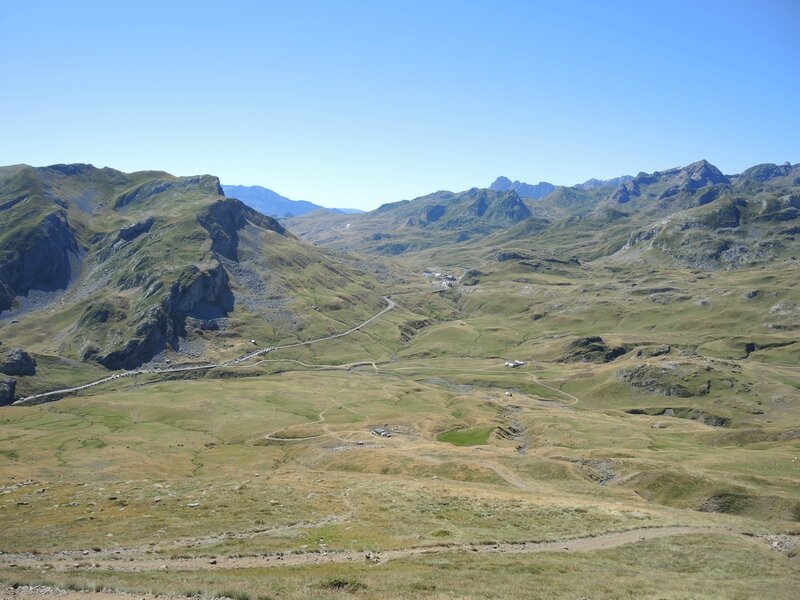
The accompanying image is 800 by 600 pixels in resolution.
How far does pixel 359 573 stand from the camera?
40.2 meters

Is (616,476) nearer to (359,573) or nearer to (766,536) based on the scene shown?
(766,536)

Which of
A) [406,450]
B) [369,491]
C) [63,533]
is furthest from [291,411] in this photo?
[63,533]

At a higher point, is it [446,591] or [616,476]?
[446,591]

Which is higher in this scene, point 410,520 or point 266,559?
point 266,559

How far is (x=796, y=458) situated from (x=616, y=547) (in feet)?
259

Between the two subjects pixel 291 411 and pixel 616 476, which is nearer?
pixel 616 476

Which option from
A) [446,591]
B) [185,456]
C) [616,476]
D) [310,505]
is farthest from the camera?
[185,456]

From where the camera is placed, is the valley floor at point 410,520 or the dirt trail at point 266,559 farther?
the dirt trail at point 266,559

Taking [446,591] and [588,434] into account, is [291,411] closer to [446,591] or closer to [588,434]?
[588,434]

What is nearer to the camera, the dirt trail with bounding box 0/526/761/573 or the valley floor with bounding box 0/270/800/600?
the valley floor with bounding box 0/270/800/600

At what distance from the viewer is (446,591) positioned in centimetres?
3612

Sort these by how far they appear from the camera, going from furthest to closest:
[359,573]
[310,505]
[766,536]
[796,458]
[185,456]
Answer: [185,456] < [796,458] < [310,505] < [766,536] < [359,573]

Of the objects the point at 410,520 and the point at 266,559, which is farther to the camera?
the point at 410,520

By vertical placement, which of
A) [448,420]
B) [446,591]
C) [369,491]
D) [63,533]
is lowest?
[448,420]
